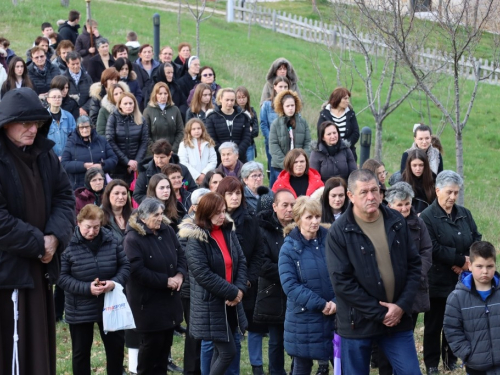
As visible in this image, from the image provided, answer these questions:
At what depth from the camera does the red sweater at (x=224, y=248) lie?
8295mm

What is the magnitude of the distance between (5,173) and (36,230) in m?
0.45

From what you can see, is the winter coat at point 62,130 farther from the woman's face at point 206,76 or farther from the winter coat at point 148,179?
the woman's face at point 206,76

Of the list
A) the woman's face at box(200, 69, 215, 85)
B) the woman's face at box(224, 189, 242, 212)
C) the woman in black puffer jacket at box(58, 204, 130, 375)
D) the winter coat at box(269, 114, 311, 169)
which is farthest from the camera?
the woman's face at box(200, 69, 215, 85)

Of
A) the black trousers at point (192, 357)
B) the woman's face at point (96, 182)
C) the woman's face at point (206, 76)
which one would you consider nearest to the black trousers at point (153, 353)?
the black trousers at point (192, 357)

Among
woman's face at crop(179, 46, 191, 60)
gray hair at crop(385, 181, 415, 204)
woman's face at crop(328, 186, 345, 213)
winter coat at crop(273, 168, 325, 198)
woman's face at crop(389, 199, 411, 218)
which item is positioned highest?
woman's face at crop(179, 46, 191, 60)

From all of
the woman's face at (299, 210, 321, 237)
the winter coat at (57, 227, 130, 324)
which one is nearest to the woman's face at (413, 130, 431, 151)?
the woman's face at (299, 210, 321, 237)

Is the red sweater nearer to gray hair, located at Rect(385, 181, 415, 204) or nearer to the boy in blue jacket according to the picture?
gray hair, located at Rect(385, 181, 415, 204)

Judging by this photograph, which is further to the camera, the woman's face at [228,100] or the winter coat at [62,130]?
the woman's face at [228,100]

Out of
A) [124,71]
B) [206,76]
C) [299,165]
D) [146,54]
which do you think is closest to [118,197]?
[299,165]

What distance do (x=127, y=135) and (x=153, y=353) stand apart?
476cm

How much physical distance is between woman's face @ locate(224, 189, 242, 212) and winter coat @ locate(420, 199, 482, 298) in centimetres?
203

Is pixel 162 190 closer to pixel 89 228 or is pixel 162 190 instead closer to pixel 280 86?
pixel 89 228

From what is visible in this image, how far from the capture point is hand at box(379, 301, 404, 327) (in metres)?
7.01

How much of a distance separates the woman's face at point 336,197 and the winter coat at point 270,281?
640 millimetres
